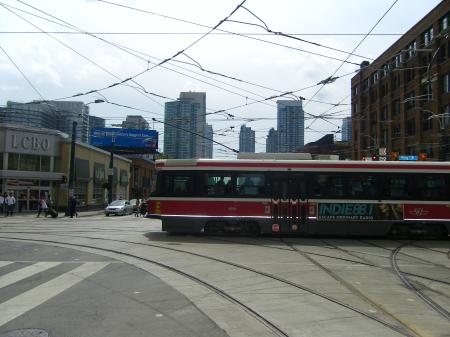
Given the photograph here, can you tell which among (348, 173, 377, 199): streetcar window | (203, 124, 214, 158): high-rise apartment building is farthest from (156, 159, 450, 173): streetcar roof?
(203, 124, 214, 158): high-rise apartment building

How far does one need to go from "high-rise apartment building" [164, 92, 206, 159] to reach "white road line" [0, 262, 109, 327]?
16.1 meters

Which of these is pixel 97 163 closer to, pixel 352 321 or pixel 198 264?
pixel 198 264

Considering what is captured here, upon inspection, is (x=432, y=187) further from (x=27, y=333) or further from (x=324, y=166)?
(x=27, y=333)

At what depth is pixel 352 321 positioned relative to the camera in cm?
724

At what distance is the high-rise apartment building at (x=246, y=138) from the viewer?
117ft

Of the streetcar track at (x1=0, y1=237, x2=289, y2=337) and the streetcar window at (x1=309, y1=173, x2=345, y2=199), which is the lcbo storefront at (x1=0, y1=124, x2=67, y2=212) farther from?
the streetcar window at (x1=309, y1=173, x2=345, y2=199)

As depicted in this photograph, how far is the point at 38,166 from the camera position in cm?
4184

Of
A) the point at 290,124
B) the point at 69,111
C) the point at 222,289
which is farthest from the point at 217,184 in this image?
the point at 69,111

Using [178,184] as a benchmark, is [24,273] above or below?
below

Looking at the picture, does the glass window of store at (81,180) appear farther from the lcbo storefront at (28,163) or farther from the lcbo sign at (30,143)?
the lcbo sign at (30,143)

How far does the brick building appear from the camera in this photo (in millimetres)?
52812

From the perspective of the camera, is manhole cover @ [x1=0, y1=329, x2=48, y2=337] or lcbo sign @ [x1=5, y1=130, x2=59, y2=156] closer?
manhole cover @ [x1=0, y1=329, x2=48, y2=337]

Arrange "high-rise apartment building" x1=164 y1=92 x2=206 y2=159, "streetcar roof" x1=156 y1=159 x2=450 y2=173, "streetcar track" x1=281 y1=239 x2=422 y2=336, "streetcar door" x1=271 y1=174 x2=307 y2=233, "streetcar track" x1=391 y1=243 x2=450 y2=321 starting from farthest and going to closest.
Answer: "high-rise apartment building" x1=164 y1=92 x2=206 y2=159 < "streetcar roof" x1=156 y1=159 x2=450 y2=173 < "streetcar door" x1=271 y1=174 x2=307 y2=233 < "streetcar track" x1=391 y1=243 x2=450 y2=321 < "streetcar track" x1=281 y1=239 x2=422 y2=336

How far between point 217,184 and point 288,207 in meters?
2.62
